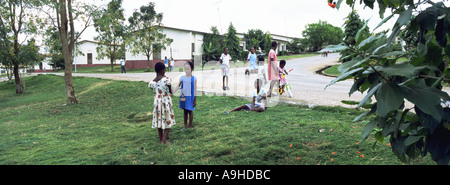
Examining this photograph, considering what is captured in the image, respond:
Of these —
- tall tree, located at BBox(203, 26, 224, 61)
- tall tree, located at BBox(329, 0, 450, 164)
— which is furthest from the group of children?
tall tree, located at BBox(203, 26, 224, 61)

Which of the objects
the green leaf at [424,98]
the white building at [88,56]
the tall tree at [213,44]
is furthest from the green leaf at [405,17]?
the white building at [88,56]

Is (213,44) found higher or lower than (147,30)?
lower

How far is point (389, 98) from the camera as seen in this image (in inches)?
53.2

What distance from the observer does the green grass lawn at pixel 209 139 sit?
168 inches

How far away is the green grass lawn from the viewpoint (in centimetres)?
427

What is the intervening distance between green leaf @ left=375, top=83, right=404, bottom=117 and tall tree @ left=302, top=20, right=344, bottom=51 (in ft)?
275

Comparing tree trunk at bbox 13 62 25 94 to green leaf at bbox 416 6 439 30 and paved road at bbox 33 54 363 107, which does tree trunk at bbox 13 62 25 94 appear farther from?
green leaf at bbox 416 6 439 30

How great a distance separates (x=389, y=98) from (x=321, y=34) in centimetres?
9337

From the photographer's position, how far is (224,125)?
6.56 metres

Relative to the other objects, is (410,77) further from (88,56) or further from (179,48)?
(88,56)

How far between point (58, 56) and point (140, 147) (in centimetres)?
5427

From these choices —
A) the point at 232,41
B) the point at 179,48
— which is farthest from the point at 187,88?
the point at 232,41

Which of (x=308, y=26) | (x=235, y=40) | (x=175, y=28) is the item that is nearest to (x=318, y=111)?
(x=175, y=28)

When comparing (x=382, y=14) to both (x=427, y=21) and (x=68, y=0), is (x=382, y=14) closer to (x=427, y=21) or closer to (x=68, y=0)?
(x=427, y=21)
